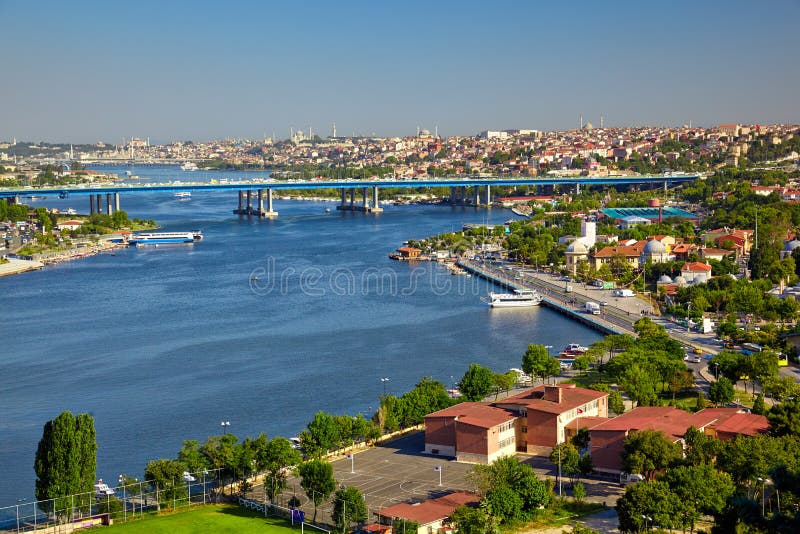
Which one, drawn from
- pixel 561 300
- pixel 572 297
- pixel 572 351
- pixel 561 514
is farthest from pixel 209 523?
pixel 572 297

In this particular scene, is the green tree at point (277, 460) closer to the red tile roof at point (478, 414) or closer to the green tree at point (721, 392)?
the red tile roof at point (478, 414)

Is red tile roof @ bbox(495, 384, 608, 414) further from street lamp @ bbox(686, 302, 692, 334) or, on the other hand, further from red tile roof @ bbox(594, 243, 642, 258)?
red tile roof @ bbox(594, 243, 642, 258)

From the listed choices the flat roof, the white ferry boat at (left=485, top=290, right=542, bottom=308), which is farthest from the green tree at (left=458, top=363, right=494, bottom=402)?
the flat roof

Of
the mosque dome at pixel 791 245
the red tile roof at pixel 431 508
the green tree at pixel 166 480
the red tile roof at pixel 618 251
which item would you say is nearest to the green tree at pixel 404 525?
the red tile roof at pixel 431 508

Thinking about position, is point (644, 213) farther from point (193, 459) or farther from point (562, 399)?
point (193, 459)

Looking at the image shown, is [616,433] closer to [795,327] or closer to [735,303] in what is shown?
[795,327]

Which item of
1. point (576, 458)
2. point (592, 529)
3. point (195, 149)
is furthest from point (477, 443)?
point (195, 149)
